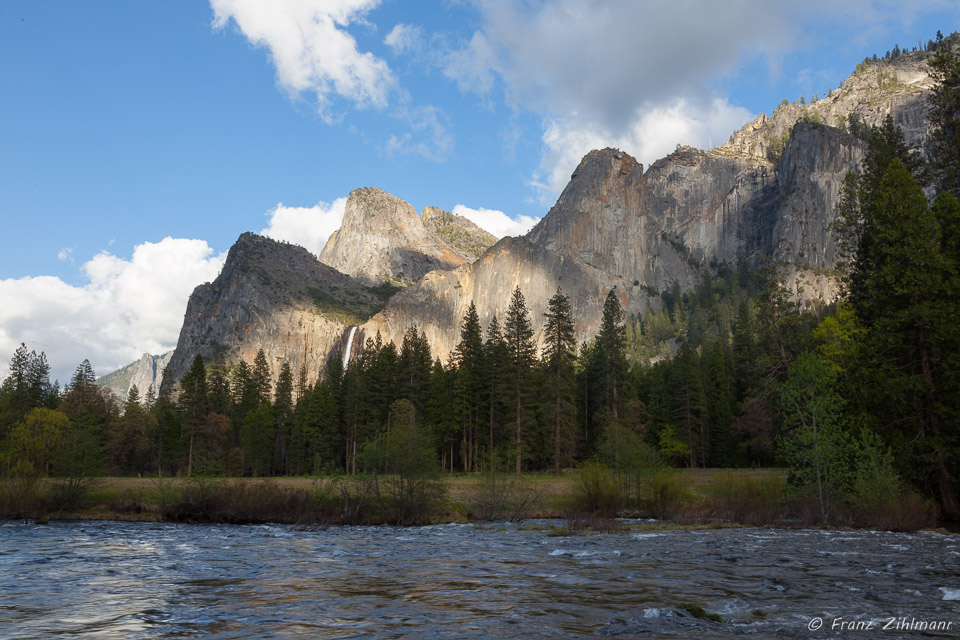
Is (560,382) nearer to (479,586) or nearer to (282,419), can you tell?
(479,586)

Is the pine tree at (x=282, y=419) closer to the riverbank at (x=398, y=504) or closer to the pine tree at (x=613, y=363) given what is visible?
the pine tree at (x=613, y=363)

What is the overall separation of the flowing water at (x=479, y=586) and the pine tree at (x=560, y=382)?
37996 mm

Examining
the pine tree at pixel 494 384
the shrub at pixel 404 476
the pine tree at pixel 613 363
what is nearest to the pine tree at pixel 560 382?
the pine tree at pixel 613 363

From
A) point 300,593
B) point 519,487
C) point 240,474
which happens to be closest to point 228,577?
point 300,593

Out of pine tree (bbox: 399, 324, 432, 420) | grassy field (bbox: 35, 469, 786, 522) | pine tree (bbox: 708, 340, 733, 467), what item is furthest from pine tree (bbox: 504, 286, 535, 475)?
pine tree (bbox: 708, 340, 733, 467)

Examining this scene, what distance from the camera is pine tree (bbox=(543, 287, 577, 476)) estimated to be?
65.2 m

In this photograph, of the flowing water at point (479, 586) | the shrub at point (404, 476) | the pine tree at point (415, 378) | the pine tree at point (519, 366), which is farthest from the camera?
the pine tree at point (415, 378)

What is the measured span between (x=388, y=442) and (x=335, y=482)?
4615mm

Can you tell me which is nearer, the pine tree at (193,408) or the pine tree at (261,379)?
the pine tree at (193,408)

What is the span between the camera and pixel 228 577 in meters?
17.2

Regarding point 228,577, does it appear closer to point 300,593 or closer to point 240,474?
point 300,593

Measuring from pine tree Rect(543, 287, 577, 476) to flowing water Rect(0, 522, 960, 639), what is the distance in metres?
38.0

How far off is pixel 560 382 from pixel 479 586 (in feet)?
166

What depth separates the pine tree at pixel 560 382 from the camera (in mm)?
65188
